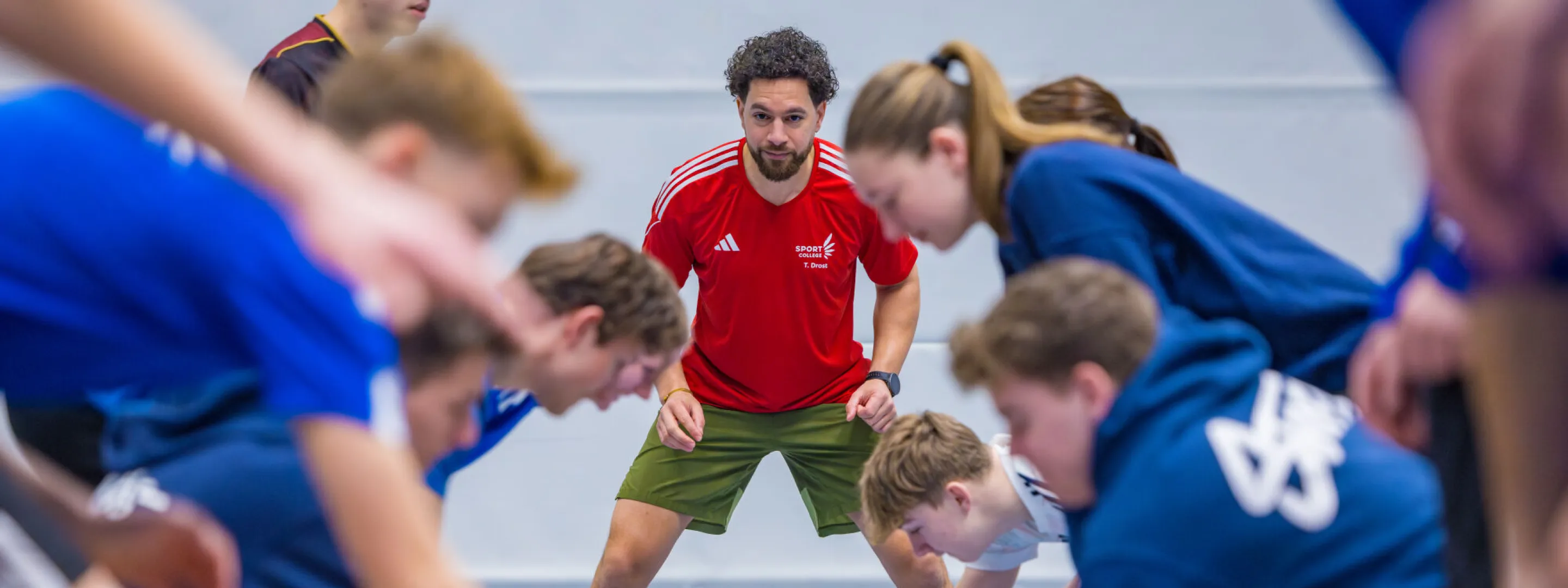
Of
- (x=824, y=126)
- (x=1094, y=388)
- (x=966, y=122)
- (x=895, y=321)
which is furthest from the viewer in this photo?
(x=824, y=126)

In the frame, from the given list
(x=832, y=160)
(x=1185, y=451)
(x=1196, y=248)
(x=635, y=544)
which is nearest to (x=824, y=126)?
(x=832, y=160)

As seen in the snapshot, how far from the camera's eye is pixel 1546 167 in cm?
51

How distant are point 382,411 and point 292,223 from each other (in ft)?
0.44

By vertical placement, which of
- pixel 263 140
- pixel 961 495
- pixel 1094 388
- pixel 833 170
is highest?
pixel 263 140

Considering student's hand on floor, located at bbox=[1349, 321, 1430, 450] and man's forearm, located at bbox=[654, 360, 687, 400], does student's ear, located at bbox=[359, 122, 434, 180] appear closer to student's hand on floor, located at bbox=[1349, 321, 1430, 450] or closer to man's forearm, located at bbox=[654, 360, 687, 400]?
student's hand on floor, located at bbox=[1349, 321, 1430, 450]

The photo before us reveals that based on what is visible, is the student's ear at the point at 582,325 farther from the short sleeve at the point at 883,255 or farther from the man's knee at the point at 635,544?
the short sleeve at the point at 883,255

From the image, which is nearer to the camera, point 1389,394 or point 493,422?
point 1389,394

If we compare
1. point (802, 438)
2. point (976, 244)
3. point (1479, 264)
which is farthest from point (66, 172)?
point (976, 244)

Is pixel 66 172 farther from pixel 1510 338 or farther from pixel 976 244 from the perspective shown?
pixel 976 244

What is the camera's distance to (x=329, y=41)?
7.57 feet

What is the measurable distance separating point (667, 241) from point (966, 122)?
1.42 m

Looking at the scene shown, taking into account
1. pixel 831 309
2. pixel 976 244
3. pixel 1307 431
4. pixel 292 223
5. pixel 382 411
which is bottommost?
pixel 976 244

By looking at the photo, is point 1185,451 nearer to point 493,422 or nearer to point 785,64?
point 493,422

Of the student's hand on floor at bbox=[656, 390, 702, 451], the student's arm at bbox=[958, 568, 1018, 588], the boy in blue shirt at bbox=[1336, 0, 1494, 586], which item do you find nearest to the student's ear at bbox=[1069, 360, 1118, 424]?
the boy in blue shirt at bbox=[1336, 0, 1494, 586]
